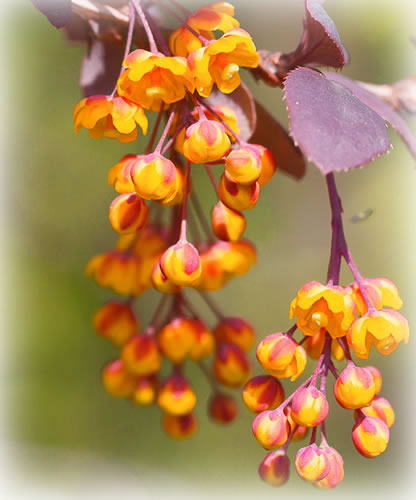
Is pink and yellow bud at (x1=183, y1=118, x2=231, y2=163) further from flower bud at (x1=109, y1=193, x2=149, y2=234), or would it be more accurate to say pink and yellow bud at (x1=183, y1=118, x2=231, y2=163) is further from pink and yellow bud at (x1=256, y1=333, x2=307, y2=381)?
pink and yellow bud at (x1=256, y1=333, x2=307, y2=381)

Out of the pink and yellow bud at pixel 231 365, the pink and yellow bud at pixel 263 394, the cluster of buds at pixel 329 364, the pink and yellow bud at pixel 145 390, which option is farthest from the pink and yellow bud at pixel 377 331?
the pink and yellow bud at pixel 145 390

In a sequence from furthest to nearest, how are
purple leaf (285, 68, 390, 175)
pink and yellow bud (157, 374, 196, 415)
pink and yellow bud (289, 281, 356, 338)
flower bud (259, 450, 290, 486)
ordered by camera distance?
pink and yellow bud (157, 374, 196, 415) < flower bud (259, 450, 290, 486) < pink and yellow bud (289, 281, 356, 338) < purple leaf (285, 68, 390, 175)

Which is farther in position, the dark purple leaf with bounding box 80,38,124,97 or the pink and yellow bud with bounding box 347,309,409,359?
the dark purple leaf with bounding box 80,38,124,97

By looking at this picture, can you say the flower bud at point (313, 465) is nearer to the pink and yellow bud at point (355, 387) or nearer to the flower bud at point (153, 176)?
the pink and yellow bud at point (355, 387)

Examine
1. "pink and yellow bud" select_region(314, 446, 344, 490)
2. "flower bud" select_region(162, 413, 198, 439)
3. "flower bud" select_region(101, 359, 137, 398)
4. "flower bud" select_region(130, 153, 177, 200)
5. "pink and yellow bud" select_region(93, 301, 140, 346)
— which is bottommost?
"flower bud" select_region(162, 413, 198, 439)

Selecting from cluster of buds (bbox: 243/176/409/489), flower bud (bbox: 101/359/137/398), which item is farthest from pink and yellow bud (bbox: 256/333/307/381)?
flower bud (bbox: 101/359/137/398)

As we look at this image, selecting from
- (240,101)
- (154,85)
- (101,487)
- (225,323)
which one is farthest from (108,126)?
(101,487)

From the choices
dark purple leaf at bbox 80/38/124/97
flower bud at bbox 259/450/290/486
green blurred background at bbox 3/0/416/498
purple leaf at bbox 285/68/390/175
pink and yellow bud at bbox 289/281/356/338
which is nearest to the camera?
purple leaf at bbox 285/68/390/175

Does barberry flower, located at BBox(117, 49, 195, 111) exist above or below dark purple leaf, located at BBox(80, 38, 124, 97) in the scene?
above
